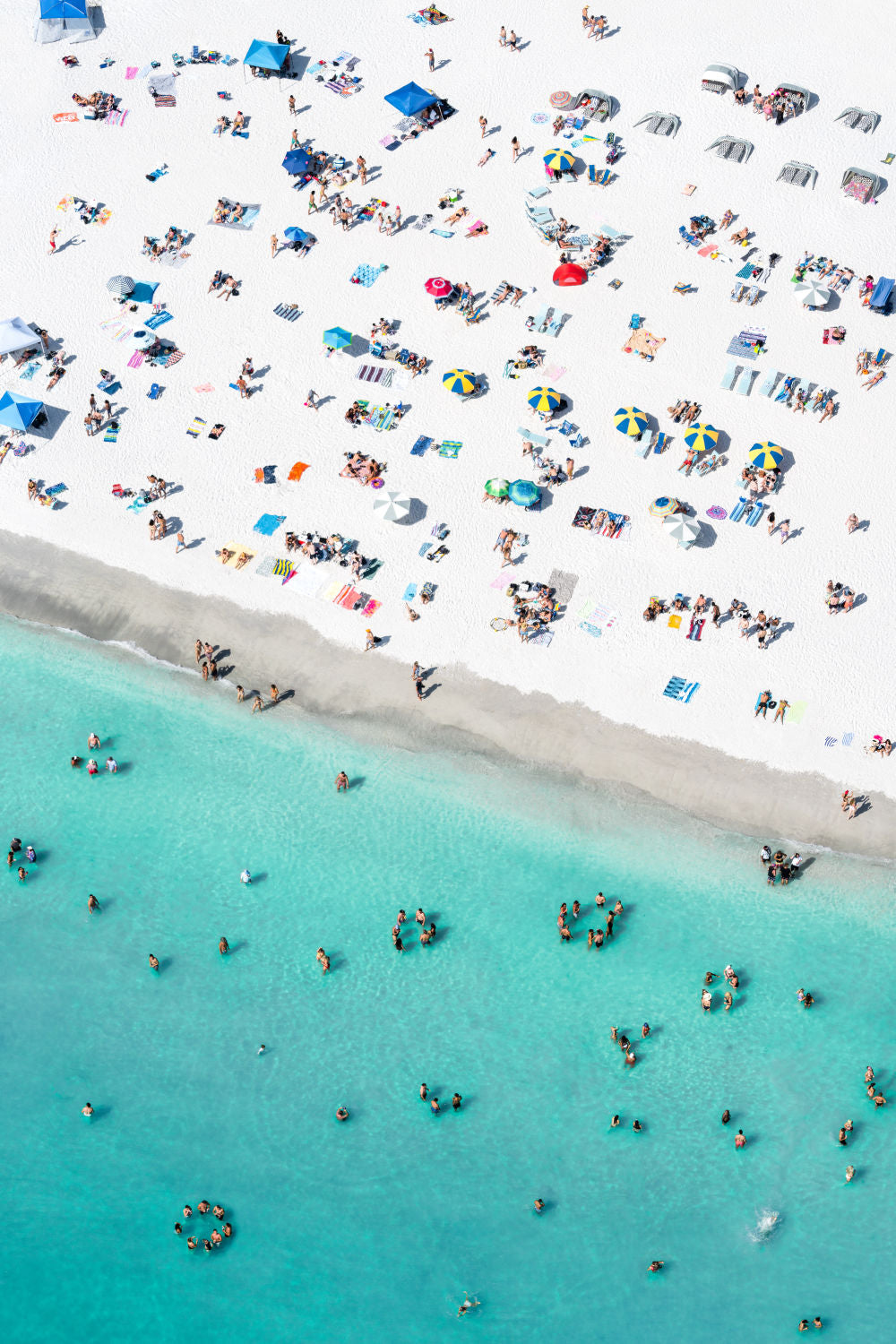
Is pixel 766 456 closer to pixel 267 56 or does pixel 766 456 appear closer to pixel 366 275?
pixel 366 275

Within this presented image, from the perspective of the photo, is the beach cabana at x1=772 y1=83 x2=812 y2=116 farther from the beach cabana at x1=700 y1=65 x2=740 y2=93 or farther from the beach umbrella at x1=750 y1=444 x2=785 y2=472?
the beach umbrella at x1=750 y1=444 x2=785 y2=472

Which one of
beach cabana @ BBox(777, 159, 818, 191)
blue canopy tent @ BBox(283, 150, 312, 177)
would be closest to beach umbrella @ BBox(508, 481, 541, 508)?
blue canopy tent @ BBox(283, 150, 312, 177)

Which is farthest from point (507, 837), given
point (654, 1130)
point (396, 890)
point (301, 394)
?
point (301, 394)

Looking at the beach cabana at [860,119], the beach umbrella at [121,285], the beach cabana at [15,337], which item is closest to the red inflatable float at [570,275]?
the beach cabana at [860,119]

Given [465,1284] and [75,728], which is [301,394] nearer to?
[75,728]

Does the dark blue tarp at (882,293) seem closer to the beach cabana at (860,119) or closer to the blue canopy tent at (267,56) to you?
the beach cabana at (860,119)

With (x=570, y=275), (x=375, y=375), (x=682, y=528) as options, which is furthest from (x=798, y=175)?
(x=375, y=375)
